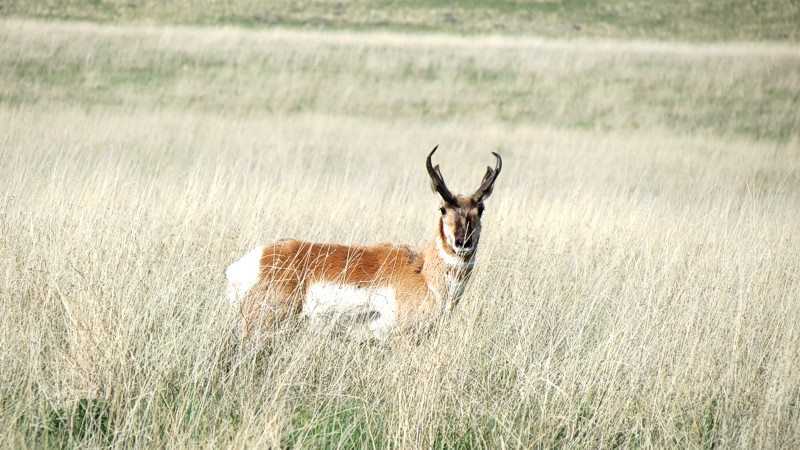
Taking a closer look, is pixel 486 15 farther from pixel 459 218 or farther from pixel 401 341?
pixel 401 341

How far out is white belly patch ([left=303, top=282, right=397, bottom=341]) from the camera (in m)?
4.98

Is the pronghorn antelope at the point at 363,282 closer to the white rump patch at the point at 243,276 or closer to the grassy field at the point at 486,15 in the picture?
the white rump patch at the point at 243,276

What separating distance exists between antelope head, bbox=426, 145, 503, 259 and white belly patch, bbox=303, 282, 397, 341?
1.61ft

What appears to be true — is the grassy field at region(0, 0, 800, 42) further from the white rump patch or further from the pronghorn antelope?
the pronghorn antelope

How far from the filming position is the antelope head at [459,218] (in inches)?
190

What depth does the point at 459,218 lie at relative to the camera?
4.88m

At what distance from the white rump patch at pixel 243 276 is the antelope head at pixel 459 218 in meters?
1.10

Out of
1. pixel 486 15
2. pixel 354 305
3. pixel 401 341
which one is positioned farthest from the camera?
pixel 486 15

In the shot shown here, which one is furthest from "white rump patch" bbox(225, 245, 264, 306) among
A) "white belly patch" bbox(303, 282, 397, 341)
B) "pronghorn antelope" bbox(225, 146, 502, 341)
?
"white belly patch" bbox(303, 282, 397, 341)

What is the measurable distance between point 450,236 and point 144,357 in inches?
68.9

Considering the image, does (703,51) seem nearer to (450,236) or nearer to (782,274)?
(782,274)

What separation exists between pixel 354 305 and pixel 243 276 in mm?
682

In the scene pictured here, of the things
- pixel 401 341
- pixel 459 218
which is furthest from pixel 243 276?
pixel 459 218

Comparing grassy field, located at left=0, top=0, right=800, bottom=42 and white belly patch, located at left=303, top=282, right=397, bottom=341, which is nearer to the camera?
white belly patch, located at left=303, top=282, right=397, bottom=341
